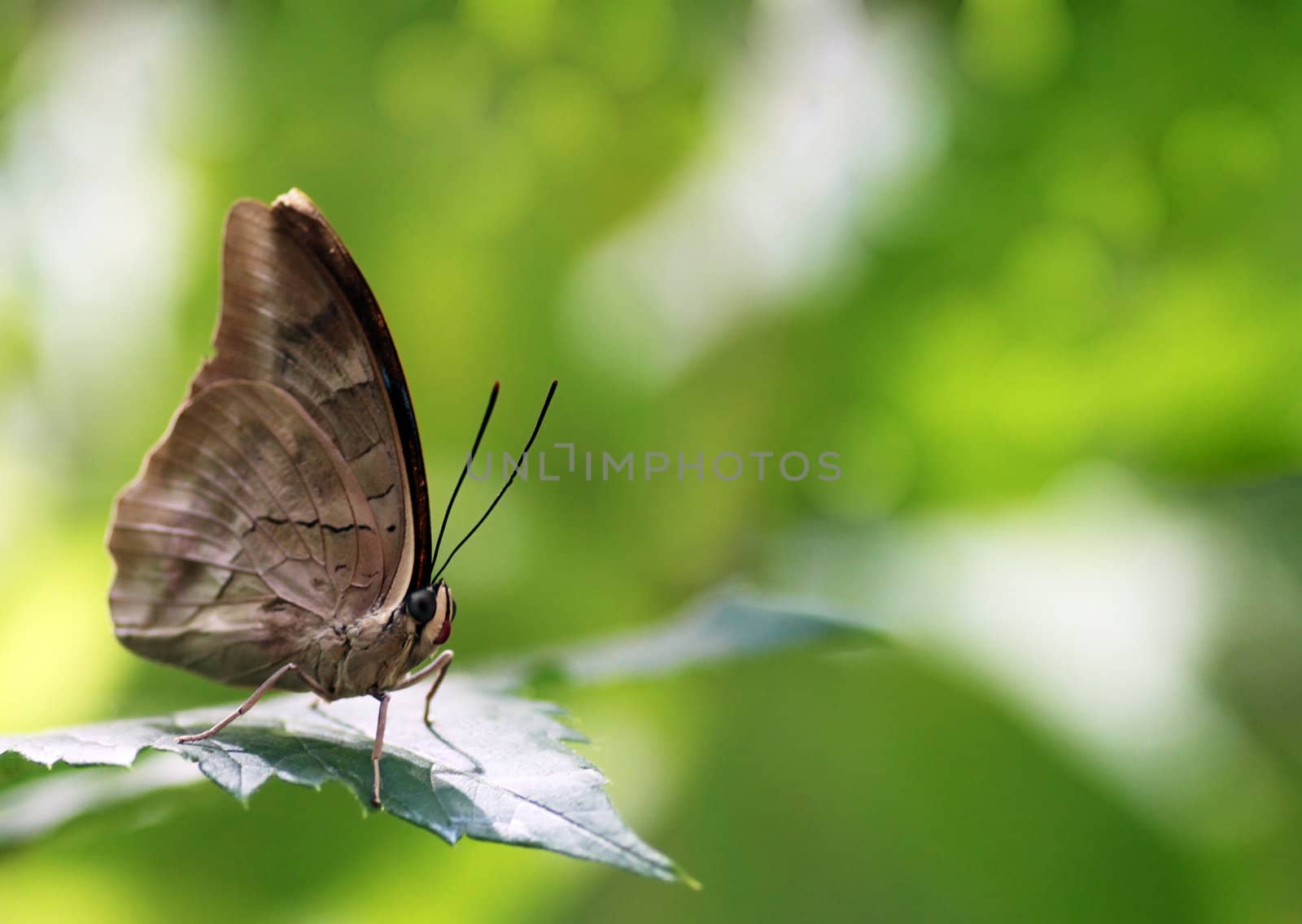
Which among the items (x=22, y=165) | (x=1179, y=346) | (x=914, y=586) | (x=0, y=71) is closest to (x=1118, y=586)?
(x=914, y=586)

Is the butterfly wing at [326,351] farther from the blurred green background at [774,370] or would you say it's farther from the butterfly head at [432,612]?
the blurred green background at [774,370]

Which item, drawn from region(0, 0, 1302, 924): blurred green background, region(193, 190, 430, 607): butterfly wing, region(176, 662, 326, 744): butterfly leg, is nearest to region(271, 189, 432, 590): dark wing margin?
region(193, 190, 430, 607): butterfly wing

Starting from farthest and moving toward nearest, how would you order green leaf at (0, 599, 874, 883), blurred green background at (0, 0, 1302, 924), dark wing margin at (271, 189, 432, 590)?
blurred green background at (0, 0, 1302, 924), dark wing margin at (271, 189, 432, 590), green leaf at (0, 599, 874, 883)

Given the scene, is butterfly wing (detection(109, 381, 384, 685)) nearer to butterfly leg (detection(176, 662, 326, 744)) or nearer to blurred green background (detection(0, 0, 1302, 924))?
butterfly leg (detection(176, 662, 326, 744))

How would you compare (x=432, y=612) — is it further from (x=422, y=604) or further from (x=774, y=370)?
(x=774, y=370)

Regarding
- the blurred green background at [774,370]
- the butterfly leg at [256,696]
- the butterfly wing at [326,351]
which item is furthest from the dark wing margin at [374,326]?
the blurred green background at [774,370]

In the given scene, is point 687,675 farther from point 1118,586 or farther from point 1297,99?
point 1297,99
